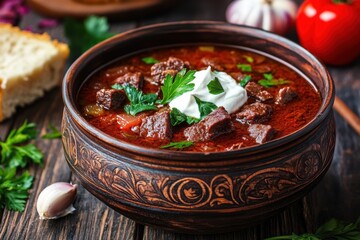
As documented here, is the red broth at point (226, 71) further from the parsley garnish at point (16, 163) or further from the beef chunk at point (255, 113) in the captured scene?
the parsley garnish at point (16, 163)

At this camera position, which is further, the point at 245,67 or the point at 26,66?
the point at 26,66

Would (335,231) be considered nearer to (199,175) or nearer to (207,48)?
(199,175)

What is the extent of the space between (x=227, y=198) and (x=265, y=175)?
0.19 m

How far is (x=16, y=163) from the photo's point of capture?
364cm

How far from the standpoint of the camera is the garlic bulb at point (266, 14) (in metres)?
4.95

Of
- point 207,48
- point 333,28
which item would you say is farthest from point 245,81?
point 333,28

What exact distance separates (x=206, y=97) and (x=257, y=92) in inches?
12.1

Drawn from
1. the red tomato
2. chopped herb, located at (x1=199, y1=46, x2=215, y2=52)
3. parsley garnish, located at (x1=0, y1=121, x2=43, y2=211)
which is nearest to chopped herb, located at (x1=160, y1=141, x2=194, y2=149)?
parsley garnish, located at (x1=0, y1=121, x2=43, y2=211)

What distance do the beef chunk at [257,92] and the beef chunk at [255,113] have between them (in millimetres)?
118

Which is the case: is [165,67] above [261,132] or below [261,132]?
below

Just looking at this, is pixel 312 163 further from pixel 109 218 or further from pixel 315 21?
pixel 315 21

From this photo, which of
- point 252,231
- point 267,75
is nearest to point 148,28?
point 267,75

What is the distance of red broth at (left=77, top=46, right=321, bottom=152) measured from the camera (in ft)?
9.53

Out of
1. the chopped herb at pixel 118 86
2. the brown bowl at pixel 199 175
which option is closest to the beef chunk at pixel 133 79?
the chopped herb at pixel 118 86
